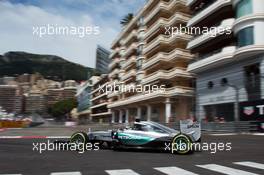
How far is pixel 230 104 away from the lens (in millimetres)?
34031

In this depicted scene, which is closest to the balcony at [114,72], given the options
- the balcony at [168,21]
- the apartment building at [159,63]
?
the apartment building at [159,63]

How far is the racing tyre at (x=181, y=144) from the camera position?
12180 millimetres

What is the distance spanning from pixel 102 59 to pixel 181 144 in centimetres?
17503

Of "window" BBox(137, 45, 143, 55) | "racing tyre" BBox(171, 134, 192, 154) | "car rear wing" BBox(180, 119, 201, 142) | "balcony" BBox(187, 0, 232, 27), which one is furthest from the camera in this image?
"window" BBox(137, 45, 143, 55)

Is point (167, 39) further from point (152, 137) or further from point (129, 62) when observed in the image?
point (152, 137)

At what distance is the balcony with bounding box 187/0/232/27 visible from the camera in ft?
112

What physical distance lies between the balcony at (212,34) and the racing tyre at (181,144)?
2364 centimetres

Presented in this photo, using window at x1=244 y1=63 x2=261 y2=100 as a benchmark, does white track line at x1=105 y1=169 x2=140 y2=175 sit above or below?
below

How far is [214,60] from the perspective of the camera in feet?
114

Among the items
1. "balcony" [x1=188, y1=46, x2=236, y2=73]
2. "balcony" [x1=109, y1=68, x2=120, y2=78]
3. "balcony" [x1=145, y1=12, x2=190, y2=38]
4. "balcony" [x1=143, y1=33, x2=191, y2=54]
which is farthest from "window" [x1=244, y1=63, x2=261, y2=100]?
"balcony" [x1=109, y1=68, x2=120, y2=78]

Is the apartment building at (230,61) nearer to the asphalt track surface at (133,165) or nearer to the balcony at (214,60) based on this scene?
the balcony at (214,60)

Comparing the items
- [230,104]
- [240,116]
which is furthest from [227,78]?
[240,116]

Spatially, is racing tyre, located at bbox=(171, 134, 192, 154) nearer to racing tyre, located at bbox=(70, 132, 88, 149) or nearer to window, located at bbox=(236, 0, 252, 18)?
racing tyre, located at bbox=(70, 132, 88, 149)

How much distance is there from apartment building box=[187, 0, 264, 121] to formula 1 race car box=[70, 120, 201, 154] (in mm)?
16999
